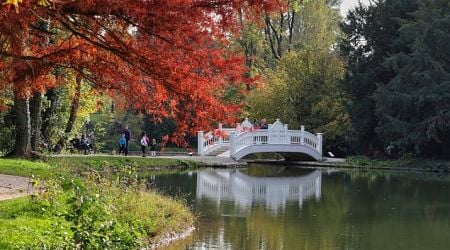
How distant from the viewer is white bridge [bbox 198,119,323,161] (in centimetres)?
3095

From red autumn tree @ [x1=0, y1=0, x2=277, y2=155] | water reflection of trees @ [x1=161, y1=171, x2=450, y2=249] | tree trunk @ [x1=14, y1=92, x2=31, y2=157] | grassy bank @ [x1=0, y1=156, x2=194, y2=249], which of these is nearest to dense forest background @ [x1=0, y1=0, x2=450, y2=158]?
tree trunk @ [x1=14, y1=92, x2=31, y2=157]

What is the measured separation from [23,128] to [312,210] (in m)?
8.31

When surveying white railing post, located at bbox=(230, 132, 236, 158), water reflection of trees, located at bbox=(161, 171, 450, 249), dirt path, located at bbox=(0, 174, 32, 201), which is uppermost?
white railing post, located at bbox=(230, 132, 236, 158)

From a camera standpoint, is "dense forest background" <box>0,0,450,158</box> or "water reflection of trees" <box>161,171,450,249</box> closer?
"water reflection of trees" <box>161,171,450,249</box>

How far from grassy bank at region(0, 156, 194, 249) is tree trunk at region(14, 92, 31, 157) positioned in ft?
20.0

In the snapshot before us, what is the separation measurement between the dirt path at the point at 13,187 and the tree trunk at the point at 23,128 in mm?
4603

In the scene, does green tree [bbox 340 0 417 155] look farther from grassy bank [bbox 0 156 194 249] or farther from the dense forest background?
grassy bank [bbox 0 156 194 249]

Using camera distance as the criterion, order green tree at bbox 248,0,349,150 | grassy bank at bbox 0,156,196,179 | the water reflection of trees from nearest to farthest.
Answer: the water reflection of trees < grassy bank at bbox 0,156,196,179 < green tree at bbox 248,0,349,150

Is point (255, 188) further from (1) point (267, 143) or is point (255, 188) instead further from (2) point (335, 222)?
(1) point (267, 143)

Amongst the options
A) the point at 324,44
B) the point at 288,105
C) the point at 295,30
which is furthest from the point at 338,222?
the point at 295,30

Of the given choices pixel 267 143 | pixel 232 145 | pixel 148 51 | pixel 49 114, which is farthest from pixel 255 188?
pixel 148 51

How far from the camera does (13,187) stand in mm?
12031

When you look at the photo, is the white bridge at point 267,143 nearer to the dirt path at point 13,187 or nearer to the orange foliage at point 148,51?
the dirt path at point 13,187

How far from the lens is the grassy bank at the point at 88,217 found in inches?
297
